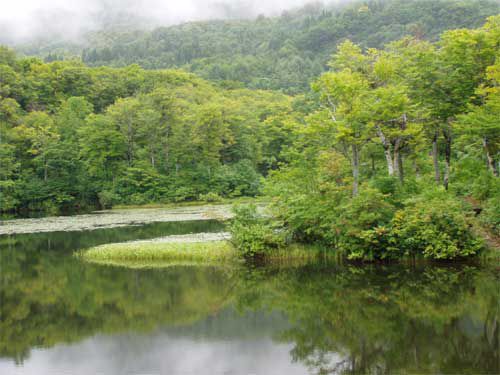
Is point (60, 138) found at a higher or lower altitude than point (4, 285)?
higher

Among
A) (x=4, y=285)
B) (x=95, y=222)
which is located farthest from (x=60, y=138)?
(x=4, y=285)

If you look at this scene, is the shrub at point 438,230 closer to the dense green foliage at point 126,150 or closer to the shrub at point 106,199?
the dense green foliage at point 126,150

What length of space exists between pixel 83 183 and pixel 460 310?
4949 centimetres

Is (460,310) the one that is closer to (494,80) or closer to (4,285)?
(494,80)

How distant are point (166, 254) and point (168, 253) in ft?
0.31

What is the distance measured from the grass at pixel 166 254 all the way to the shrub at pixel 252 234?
28.3 inches

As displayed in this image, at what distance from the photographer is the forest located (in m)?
19.9

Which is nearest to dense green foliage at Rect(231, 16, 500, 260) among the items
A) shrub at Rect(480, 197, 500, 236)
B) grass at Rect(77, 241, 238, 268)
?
shrub at Rect(480, 197, 500, 236)

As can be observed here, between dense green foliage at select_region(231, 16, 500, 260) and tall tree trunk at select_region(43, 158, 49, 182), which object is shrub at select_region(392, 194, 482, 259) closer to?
dense green foliage at select_region(231, 16, 500, 260)

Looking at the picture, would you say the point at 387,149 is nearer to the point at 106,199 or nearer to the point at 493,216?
the point at 493,216

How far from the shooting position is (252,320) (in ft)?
43.5

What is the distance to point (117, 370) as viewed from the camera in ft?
33.8

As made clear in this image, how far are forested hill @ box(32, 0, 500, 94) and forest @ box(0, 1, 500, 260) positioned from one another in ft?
2.24

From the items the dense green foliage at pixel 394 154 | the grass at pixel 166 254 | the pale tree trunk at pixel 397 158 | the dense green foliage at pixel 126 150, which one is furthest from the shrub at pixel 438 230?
the dense green foliage at pixel 126 150
